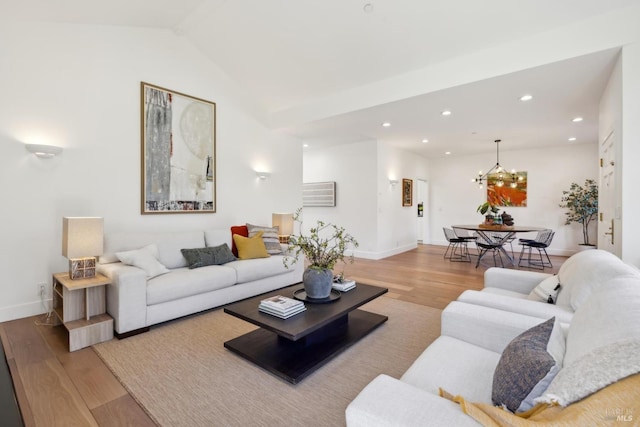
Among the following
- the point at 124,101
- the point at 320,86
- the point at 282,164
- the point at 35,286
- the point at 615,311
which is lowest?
the point at 35,286

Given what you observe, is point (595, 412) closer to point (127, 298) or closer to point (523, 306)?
point (523, 306)

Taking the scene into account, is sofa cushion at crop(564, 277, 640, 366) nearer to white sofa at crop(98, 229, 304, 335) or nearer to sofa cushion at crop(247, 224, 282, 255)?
white sofa at crop(98, 229, 304, 335)

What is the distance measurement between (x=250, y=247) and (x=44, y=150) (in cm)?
246

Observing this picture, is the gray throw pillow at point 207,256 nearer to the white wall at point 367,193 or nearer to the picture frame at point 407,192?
the white wall at point 367,193

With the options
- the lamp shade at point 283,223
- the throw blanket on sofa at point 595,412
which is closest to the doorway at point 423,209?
the lamp shade at point 283,223

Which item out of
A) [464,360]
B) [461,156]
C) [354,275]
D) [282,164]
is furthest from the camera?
[461,156]

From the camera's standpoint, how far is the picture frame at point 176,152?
4071 mm

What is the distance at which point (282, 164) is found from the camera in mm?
6027

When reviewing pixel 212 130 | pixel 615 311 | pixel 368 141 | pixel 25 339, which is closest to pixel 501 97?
pixel 368 141

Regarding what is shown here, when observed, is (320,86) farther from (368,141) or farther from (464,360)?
(464,360)

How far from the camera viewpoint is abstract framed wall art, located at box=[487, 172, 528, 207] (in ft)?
25.5

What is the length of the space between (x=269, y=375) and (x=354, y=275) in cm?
315

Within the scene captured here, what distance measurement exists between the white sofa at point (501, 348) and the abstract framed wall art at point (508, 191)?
21.1 ft

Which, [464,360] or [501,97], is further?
[501,97]
